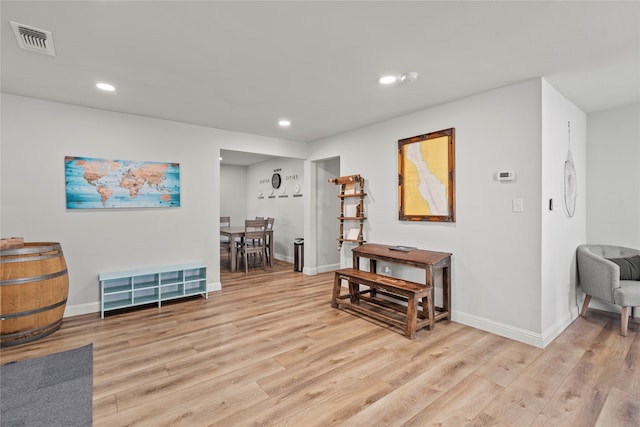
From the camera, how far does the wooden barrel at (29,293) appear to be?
2619 millimetres

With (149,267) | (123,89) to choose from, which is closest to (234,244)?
(149,267)

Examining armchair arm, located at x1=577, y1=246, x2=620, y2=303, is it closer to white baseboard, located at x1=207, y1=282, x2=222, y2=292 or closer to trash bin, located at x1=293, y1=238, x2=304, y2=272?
trash bin, located at x1=293, y1=238, x2=304, y2=272

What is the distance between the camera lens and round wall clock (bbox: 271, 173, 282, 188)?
711 cm

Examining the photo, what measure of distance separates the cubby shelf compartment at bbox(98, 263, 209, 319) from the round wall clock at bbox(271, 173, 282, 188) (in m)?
3.34

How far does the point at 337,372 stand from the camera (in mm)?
2279

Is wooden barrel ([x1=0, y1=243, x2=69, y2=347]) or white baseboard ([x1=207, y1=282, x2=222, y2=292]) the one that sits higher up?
wooden barrel ([x1=0, y1=243, x2=69, y2=347])

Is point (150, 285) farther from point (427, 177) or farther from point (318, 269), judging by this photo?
point (427, 177)

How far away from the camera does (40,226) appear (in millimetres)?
3277

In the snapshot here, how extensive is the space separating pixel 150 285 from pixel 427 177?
3769 mm

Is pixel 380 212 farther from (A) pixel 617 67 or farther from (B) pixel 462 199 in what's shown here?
(A) pixel 617 67

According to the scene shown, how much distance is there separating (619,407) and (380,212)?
9.18ft

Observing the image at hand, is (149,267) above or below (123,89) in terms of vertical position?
below

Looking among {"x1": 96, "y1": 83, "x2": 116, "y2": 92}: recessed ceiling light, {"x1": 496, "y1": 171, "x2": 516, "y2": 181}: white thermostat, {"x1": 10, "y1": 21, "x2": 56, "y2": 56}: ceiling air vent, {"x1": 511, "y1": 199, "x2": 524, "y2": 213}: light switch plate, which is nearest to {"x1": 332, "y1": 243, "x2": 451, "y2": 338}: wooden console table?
{"x1": 511, "y1": 199, "x2": 524, "y2": 213}: light switch plate

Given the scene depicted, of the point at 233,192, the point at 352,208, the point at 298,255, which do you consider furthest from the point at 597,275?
the point at 233,192
